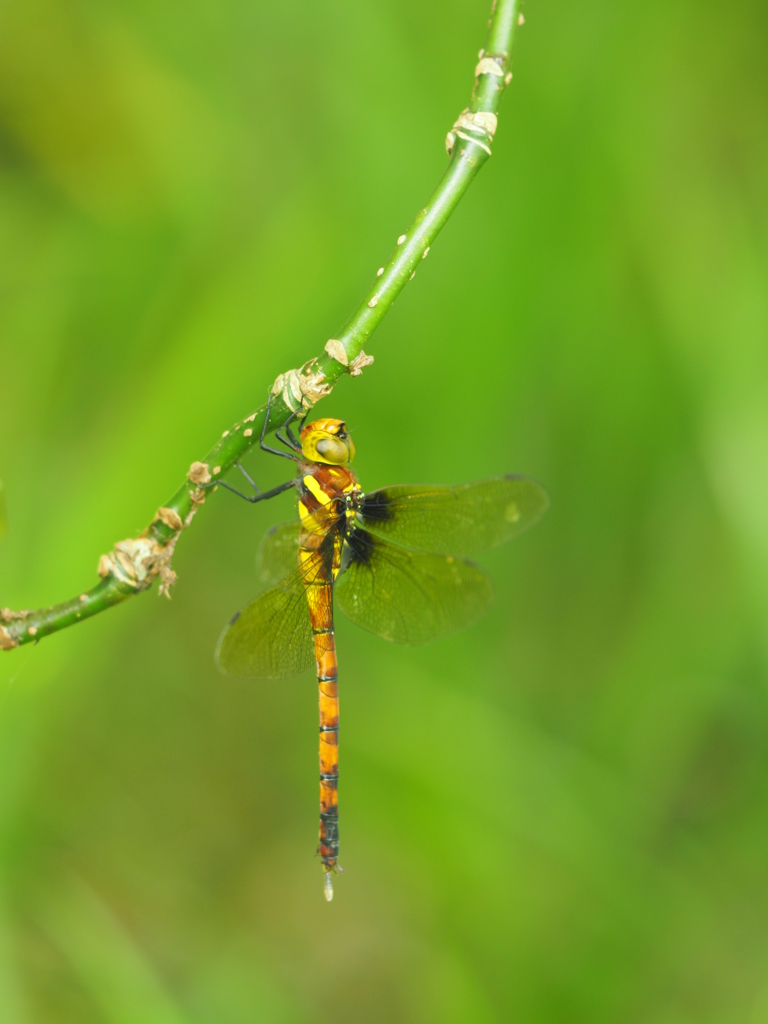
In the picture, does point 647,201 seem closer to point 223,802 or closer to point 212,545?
point 212,545

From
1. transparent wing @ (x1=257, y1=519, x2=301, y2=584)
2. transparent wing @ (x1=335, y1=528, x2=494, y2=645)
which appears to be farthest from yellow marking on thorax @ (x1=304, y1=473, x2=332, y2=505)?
transparent wing @ (x1=335, y1=528, x2=494, y2=645)

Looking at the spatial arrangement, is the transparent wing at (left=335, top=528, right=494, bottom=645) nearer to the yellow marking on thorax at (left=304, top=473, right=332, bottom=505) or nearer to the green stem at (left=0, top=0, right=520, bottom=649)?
the yellow marking on thorax at (left=304, top=473, right=332, bottom=505)

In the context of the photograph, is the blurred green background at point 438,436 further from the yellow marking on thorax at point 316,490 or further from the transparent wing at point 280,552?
the yellow marking on thorax at point 316,490

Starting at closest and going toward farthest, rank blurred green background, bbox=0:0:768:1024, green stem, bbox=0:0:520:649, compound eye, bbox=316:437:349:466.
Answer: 1. green stem, bbox=0:0:520:649
2. compound eye, bbox=316:437:349:466
3. blurred green background, bbox=0:0:768:1024

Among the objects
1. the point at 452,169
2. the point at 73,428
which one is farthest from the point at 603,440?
the point at 452,169

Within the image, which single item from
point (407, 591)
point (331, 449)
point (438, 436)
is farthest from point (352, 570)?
point (438, 436)

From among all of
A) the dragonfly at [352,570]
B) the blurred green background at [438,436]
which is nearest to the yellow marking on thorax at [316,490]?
the dragonfly at [352,570]
